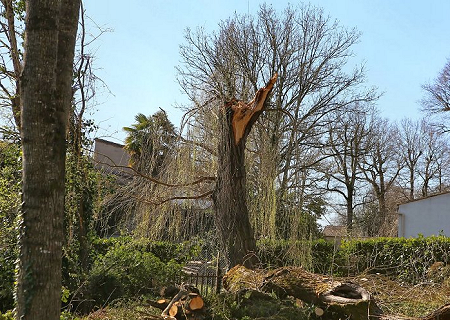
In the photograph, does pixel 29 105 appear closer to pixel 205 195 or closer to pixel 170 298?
pixel 170 298

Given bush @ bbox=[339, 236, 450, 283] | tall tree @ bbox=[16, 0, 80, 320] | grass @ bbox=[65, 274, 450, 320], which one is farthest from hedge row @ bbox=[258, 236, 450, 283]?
tall tree @ bbox=[16, 0, 80, 320]

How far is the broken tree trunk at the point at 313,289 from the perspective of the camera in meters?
4.92

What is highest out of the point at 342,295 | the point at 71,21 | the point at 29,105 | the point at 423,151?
the point at 423,151

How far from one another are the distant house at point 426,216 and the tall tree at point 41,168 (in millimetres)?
15496

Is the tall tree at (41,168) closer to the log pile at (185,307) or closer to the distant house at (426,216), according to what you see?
the log pile at (185,307)

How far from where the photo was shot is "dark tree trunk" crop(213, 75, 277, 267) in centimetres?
741

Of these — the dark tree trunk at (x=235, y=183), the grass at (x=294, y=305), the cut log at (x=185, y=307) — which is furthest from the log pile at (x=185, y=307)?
the dark tree trunk at (x=235, y=183)

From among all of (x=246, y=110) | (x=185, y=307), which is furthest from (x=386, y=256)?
(x=185, y=307)

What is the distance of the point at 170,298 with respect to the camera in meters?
6.09

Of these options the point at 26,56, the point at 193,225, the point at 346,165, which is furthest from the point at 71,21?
the point at 346,165

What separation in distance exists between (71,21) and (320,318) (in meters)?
4.41

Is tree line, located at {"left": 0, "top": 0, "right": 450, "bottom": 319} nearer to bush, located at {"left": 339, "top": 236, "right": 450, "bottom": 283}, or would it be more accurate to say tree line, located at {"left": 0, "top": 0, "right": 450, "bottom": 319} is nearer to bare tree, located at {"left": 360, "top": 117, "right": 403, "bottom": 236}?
bush, located at {"left": 339, "top": 236, "right": 450, "bottom": 283}

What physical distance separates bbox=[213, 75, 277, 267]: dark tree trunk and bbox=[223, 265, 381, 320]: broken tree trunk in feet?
2.54

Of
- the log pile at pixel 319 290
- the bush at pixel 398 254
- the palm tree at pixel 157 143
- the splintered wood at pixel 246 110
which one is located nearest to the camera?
the log pile at pixel 319 290
